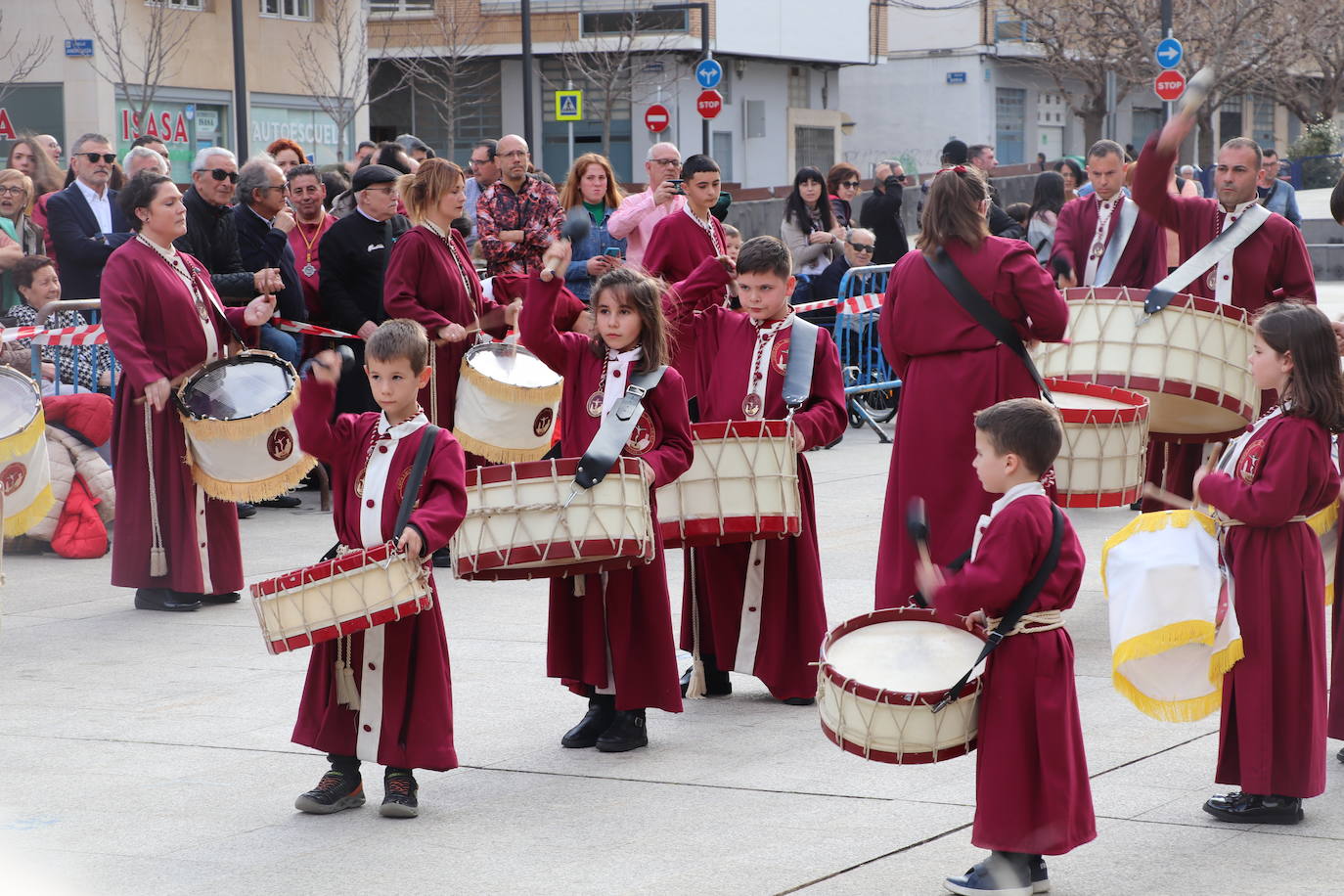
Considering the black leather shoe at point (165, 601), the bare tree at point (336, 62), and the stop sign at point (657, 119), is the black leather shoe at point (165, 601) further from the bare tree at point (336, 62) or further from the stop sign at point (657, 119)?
the bare tree at point (336, 62)

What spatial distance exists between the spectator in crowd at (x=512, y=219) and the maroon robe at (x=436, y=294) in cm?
162

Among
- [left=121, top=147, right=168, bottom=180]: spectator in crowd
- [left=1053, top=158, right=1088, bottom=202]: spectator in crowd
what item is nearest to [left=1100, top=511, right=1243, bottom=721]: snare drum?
[left=121, top=147, right=168, bottom=180]: spectator in crowd

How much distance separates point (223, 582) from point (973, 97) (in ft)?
163

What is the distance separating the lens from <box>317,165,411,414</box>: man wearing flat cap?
10.2 meters

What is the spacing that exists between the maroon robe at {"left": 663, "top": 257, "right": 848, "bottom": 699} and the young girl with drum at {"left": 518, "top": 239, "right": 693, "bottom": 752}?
0.58m

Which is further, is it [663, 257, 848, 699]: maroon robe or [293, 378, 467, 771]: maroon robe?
[663, 257, 848, 699]: maroon robe

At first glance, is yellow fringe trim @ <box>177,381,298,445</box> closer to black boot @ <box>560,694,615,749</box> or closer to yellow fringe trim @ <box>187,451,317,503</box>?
yellow fringe trim @ <box>187,451,317,503</box>

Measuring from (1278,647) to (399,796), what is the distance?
2593mm

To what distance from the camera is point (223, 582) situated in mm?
8695

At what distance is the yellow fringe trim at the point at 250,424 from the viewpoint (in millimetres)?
8109

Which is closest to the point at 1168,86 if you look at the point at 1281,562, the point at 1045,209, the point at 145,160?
the point at 1045,209

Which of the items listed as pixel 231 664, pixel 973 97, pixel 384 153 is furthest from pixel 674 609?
pixel 973 97

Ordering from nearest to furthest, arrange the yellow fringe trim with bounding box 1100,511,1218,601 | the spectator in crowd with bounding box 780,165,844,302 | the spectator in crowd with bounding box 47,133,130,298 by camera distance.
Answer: the yellow fringe trim with bounding box 1100,511,1218,601, the spectator in crowd with bounding box 47,133,130,298, the spectator in crowd with bounding box 780,165,844,302

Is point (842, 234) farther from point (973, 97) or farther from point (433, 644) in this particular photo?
point (973, 97)
